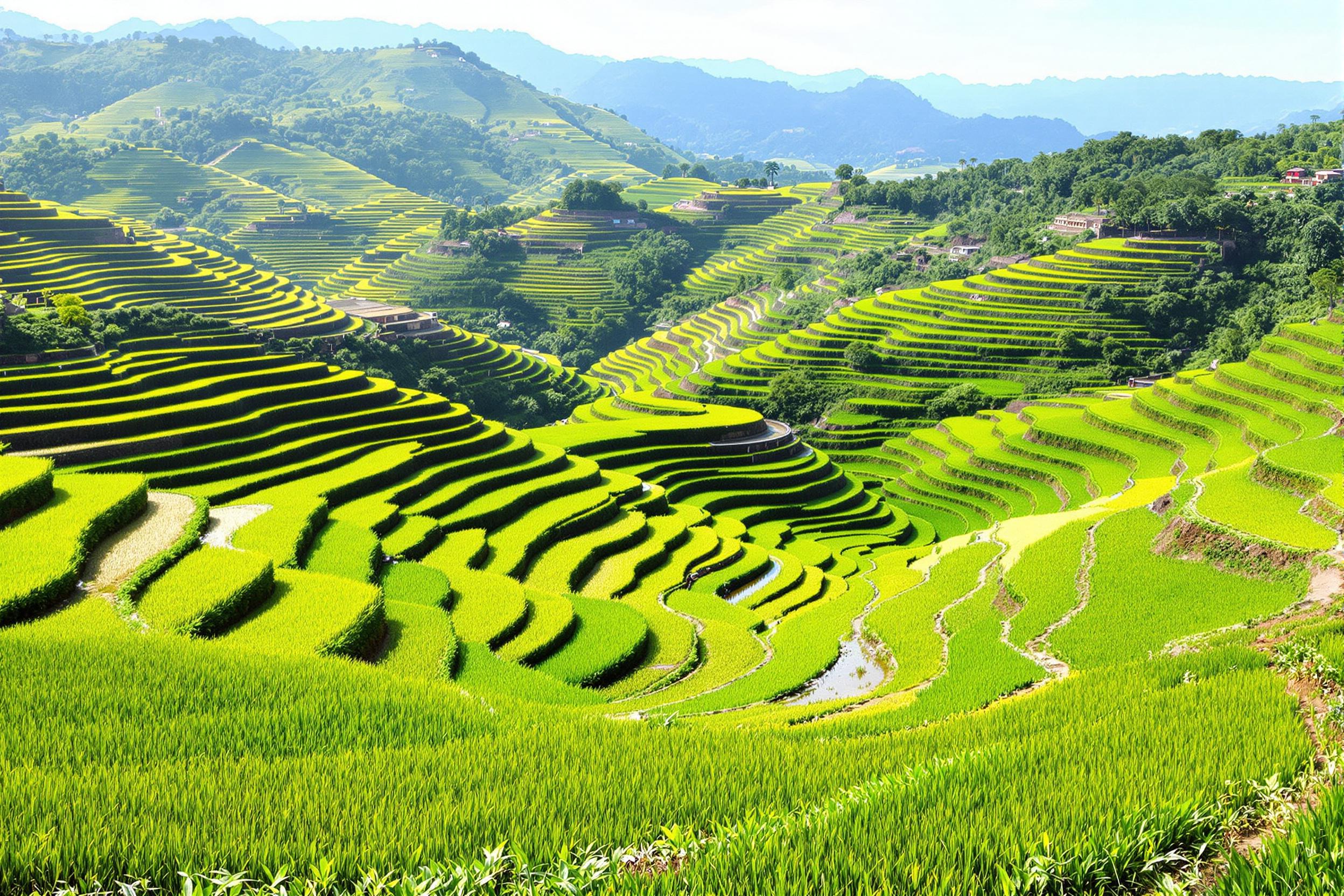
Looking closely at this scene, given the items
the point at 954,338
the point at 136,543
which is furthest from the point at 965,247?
the point at 136,543

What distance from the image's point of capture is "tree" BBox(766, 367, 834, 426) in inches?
2147

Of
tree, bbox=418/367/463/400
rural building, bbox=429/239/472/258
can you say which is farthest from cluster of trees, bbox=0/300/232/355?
rural building, bbox=429/239/472/258

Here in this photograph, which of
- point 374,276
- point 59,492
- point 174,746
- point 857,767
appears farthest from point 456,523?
point 374,276

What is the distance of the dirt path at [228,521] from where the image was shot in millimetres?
21672

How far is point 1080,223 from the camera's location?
73.6 meters

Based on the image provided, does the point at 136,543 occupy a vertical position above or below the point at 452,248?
below

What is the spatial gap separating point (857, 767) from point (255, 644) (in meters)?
10.3

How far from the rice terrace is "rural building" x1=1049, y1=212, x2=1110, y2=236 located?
0.56 metres

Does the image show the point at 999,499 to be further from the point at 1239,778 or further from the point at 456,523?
the point at 1239,778

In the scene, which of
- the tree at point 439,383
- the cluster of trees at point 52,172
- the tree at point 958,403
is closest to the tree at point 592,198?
the tree at point 439,383

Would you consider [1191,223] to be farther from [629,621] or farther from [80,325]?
[80,325]

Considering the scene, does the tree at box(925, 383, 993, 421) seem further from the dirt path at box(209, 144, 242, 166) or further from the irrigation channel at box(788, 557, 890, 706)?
the dirt path at box(209, 144, 242, 166)

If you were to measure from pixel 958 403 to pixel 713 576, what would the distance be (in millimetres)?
27513

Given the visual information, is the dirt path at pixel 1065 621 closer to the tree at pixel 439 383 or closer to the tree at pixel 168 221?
the tree at pixel 439 383
